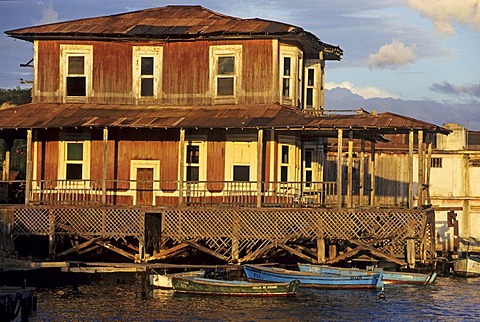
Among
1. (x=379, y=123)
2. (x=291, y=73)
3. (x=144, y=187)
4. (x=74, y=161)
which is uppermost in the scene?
(x=291, y=73)

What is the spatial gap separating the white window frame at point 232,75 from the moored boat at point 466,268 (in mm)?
12028

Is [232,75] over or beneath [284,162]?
over

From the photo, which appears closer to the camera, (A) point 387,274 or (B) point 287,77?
(A) point 387,274

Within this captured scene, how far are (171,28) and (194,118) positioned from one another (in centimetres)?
521

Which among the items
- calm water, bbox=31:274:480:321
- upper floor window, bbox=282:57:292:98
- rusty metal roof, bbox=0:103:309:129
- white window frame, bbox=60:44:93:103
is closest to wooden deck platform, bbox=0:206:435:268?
calm water, bbox=31:274:480:321

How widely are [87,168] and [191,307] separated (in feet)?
37.6

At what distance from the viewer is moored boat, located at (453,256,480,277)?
41906 mm

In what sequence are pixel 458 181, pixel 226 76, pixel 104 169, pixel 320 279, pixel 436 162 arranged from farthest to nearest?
pixel 436 162 < pixel 458 181 < pixel 226 76 < pixel 104 169 < pixel 320 279

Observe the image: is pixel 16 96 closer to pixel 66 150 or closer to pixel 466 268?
pixel 66 150

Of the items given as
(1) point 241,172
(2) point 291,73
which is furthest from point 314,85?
(1) point 241,172

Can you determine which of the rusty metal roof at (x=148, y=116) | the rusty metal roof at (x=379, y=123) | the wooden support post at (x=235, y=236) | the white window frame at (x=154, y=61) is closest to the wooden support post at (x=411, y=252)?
the rusty metal roof at (x=379, y=123)

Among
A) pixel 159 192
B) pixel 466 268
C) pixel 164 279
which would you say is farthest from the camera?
pixel 466 268

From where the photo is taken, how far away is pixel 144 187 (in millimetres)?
41469

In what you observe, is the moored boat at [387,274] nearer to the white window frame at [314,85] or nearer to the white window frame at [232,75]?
the white window frame at [232,75]
